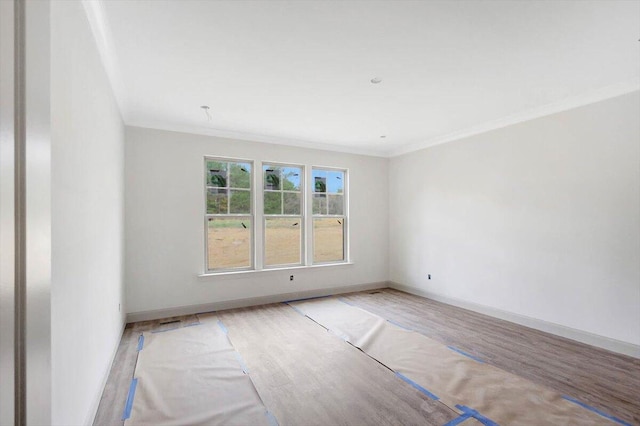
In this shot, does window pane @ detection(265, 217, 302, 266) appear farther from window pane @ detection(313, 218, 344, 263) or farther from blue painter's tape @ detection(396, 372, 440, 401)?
blue painter's tape @ detection(396, 372, 440, 401)

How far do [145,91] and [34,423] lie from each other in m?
3.43

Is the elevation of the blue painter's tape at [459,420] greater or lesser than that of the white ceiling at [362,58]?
lesser

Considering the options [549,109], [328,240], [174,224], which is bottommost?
[328,240]

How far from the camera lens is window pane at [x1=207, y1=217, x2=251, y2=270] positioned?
4746mm

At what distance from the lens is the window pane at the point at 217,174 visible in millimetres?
4758

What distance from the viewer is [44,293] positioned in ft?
2.22

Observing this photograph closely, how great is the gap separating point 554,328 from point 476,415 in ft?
7.42

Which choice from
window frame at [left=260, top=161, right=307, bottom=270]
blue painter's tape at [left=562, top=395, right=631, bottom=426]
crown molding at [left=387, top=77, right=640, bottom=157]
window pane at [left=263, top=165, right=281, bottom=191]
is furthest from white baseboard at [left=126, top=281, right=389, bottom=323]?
blue painter's tape at [left=562, top=395, right=631, bottom=426]

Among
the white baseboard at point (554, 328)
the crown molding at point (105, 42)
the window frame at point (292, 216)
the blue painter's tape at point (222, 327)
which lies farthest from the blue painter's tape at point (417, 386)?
the crown molding at point (105, 42)

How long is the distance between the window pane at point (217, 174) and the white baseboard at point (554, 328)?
4.04 metres

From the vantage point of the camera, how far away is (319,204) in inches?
225

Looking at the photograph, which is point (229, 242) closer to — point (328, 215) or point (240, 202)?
point (240, 202)

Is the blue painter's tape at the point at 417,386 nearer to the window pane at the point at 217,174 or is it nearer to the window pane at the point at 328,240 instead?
the window pane at the point at 328,240

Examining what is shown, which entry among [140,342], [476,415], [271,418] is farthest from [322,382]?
[140,342]
